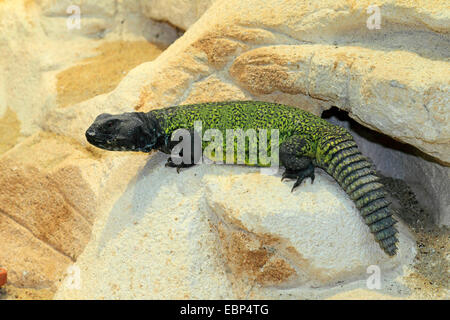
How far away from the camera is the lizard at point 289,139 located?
15.2 feet

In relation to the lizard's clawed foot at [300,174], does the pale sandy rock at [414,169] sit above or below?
below

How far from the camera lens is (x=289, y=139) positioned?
5051mm

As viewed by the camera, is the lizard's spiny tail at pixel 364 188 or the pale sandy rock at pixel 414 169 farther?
the pale sandy rock at pixel 414 169

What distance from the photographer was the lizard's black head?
495 cm

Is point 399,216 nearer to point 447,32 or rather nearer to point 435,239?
point 435,239

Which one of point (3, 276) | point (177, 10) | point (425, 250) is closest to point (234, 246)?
point (425, 250)

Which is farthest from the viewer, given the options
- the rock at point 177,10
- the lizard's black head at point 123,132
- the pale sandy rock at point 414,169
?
the rock at point 177,10

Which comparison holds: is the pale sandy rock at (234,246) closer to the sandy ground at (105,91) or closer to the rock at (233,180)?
the rock at (233,180)

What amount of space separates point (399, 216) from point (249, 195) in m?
2.10

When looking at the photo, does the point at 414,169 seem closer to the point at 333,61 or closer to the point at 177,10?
the point at 333,61

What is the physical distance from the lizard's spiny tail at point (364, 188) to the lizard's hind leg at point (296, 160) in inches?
10.2

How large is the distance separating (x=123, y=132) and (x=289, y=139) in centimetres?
182

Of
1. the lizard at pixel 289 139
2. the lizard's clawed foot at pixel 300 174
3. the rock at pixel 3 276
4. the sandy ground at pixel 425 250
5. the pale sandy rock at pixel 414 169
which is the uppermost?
the lizard at pixel 289 139

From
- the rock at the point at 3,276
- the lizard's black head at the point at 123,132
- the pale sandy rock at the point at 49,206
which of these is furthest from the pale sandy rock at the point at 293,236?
the rock at the point at 3,276
